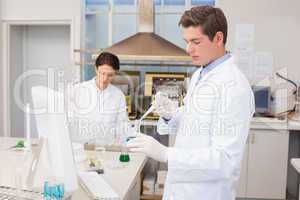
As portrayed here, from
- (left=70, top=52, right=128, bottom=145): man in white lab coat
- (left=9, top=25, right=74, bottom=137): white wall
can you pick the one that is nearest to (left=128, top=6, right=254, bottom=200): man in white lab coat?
(left=70, top=52, right=128, bottom=145): man in white lab coat

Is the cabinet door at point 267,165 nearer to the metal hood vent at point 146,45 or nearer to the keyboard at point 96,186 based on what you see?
the metal hood vent at point 146,45

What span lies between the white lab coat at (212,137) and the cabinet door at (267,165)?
6.06 ft

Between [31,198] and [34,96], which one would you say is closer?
[31,198]

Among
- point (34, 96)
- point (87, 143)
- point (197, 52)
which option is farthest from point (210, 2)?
point (34, 96)

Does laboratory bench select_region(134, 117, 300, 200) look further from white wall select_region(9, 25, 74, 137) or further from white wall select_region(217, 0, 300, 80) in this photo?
white wall select_region(9, 25, 74, 137)

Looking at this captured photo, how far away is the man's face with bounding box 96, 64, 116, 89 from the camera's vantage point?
8.33 feet

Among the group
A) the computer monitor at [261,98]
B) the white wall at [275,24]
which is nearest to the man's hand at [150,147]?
the computer monitor at [261,98]

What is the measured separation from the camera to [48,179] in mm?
1327

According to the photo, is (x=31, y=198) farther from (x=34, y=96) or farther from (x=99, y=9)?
(x=99, y=9)

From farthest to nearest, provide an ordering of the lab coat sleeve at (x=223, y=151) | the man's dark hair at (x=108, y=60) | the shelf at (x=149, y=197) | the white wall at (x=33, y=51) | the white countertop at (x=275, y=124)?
1. the white wall at (x=33, y=51)
2. the shelf at (x=149, y=197)
3. the white countertop at (x=275, y=124)
4. the man's dark hair at (x=108, y=60)
5. the lab coat sleeve at (x=223, y=151)

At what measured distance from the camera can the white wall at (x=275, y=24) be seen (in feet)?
11.5

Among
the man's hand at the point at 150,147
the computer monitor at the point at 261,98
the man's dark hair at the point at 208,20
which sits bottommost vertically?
the man's hand at the point at 150,147

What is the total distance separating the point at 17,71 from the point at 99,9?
133cm

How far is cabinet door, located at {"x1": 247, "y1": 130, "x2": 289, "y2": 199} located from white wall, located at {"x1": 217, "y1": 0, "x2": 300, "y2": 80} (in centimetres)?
83
